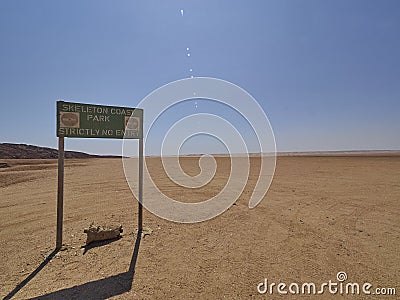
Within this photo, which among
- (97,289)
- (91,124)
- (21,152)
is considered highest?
(21,152)

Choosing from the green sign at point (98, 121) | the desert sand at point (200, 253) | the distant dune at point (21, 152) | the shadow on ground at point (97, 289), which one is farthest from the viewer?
the distant dune at point (21, 152)

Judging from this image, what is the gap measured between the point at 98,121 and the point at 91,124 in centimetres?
16

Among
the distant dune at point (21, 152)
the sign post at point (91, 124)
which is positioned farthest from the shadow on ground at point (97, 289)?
the distant dune at point (21, 152)

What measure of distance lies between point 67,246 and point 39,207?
424cm

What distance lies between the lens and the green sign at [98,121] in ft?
17.3

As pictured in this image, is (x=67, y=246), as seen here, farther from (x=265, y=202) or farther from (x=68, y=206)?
(x=265, y=202)

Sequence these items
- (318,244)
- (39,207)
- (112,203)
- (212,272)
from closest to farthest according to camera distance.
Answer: (212,272) < (318,244) < (39,207) < (112,203)

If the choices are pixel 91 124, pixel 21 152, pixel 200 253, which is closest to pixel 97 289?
pixel 200 253

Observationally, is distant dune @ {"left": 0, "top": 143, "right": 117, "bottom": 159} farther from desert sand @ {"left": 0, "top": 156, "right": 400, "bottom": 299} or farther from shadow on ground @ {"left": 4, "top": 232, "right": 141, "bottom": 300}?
shadow on ground @ {"left": 4, "top": 232, "right": 141, "bottom": 300}

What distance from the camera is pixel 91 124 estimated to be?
5.59 m

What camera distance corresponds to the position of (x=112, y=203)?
9.38m

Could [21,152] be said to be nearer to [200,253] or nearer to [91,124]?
[91,124]

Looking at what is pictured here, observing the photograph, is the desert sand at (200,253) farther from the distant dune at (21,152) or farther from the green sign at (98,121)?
the distant dune at (21,152)

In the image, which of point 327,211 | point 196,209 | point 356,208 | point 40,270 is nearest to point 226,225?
point 196,209
